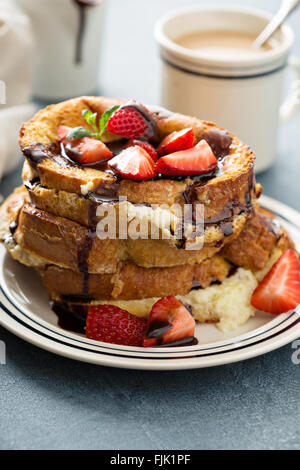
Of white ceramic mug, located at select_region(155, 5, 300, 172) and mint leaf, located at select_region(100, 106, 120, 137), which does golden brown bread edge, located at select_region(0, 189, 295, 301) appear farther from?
white ceramic mug, located at select_region(155, 5, 300, 172)

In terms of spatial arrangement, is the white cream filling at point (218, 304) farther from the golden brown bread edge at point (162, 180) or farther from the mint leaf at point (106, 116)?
the mint leaf at point (106, 116)

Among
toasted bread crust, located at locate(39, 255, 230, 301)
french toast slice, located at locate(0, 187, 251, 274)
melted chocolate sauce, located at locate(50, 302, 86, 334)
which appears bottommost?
melted chocolate sauce, located at locate(50, 302, 86, 334)

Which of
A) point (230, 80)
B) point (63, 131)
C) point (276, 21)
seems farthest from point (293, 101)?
point (63, 131)

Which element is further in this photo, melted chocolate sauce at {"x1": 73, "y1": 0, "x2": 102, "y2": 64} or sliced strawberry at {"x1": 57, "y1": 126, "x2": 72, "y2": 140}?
melted chocolate sauce at {"x1": 73, "y1": 0, "x2": 102, "y2": 64}

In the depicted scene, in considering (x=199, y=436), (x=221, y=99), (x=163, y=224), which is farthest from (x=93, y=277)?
(x=221, y=99)

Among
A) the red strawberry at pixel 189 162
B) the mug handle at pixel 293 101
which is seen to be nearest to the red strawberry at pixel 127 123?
the red strawberry at pixel 189 162

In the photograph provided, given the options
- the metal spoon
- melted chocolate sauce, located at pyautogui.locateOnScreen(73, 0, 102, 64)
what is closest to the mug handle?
the metal spoon

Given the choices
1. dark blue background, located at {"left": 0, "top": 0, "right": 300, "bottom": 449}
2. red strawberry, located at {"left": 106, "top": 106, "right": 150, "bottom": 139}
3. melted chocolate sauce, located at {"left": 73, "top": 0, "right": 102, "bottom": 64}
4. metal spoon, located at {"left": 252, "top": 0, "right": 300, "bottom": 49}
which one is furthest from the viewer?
melted chocolate sauce, located at {"left": 73, "top": 0, "right": 102, "bottom": 64}
